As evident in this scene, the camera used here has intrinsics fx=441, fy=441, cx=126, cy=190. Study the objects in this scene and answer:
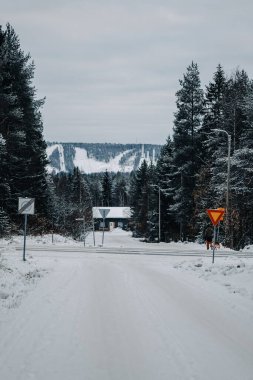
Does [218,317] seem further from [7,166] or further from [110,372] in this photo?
[7,166]

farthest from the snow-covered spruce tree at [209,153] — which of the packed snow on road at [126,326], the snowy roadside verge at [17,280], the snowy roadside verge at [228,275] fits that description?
the packed snow on road at [126,326]

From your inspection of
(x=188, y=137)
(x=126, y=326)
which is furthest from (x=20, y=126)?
(x=126, y=326)

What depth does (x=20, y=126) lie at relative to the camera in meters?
33.4

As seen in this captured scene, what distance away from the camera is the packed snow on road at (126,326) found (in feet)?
16.8

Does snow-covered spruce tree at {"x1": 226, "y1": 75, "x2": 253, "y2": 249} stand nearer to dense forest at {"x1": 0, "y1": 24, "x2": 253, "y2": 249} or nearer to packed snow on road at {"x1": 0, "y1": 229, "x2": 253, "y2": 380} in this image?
dense forest at {"x1": 0, "y1": 24, "x2": 253, "y2": 249}

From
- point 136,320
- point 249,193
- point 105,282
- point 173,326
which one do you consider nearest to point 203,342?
point 173,326

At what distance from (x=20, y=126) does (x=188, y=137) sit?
1657 cm

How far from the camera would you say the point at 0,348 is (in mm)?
5785

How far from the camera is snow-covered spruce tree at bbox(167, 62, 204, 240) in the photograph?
41.9 m

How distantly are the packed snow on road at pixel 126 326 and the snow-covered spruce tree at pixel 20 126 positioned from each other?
19306 millimetres

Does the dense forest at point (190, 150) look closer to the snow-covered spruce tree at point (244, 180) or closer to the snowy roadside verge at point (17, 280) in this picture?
the snow-covered spruce tree at point (244, 180)

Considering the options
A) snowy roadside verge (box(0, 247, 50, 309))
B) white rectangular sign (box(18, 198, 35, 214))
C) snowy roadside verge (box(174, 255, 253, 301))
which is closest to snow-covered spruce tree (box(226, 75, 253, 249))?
snowy roadside verge (box(174, 255, 253, 301))

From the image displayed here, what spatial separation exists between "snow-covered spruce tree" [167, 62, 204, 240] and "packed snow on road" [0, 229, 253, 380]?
29.1 m

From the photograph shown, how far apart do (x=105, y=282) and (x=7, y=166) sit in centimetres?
2151
